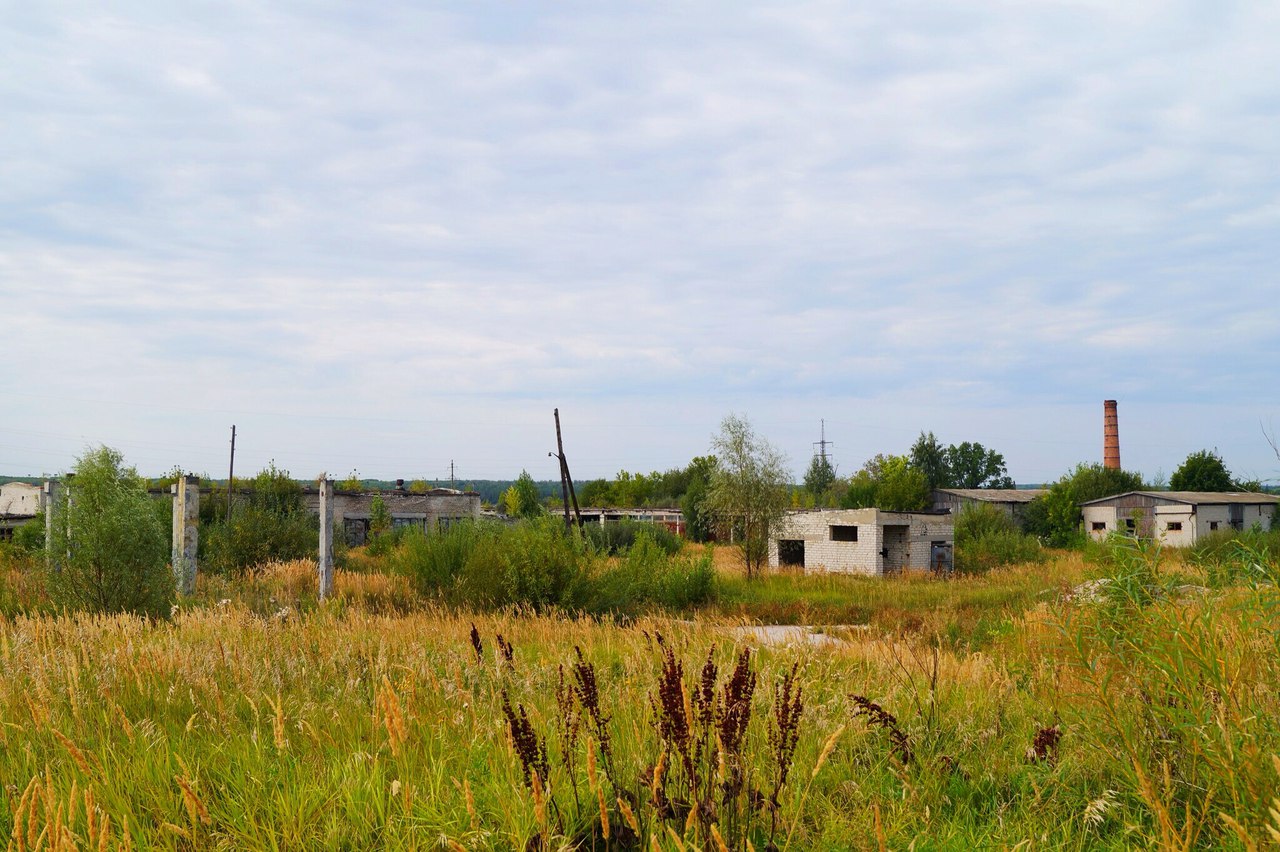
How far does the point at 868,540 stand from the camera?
2828 cm

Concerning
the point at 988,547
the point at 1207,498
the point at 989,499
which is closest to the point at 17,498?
the point at 988,547

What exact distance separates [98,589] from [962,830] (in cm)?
1022

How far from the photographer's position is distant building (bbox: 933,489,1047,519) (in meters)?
47.3

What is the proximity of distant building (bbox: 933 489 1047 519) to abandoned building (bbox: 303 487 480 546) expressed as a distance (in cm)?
2395

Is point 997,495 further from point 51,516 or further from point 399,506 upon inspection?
point 51,516

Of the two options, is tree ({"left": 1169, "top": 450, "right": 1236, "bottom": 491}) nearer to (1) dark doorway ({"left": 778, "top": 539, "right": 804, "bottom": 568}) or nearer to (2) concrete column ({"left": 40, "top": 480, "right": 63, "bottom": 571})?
(1) dark doorway ({"left": 778, "top": 539, "right": 804, "bottom": 568})

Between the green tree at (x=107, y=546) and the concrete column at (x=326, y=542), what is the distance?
2.66 m

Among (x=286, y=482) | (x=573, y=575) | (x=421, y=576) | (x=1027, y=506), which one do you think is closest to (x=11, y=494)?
(x=286, y=482)

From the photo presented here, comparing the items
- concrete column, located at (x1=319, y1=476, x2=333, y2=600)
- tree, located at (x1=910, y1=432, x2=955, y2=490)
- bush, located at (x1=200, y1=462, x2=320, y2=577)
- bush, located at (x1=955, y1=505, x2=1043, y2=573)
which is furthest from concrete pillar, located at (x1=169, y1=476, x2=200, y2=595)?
tree, located at (x1=910, y1=432, x2=955, y2=490)

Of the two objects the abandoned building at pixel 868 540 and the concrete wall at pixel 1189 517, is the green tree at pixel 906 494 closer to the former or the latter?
the concrete wall at pixel 1189 517

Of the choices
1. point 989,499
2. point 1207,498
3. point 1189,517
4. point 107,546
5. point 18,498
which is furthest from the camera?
point 989,499

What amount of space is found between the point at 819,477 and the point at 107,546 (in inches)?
2623

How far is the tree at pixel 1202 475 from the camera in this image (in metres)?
46.4

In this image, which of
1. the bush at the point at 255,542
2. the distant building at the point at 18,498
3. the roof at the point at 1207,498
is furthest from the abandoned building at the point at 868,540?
the distant building at the point at 18,498
